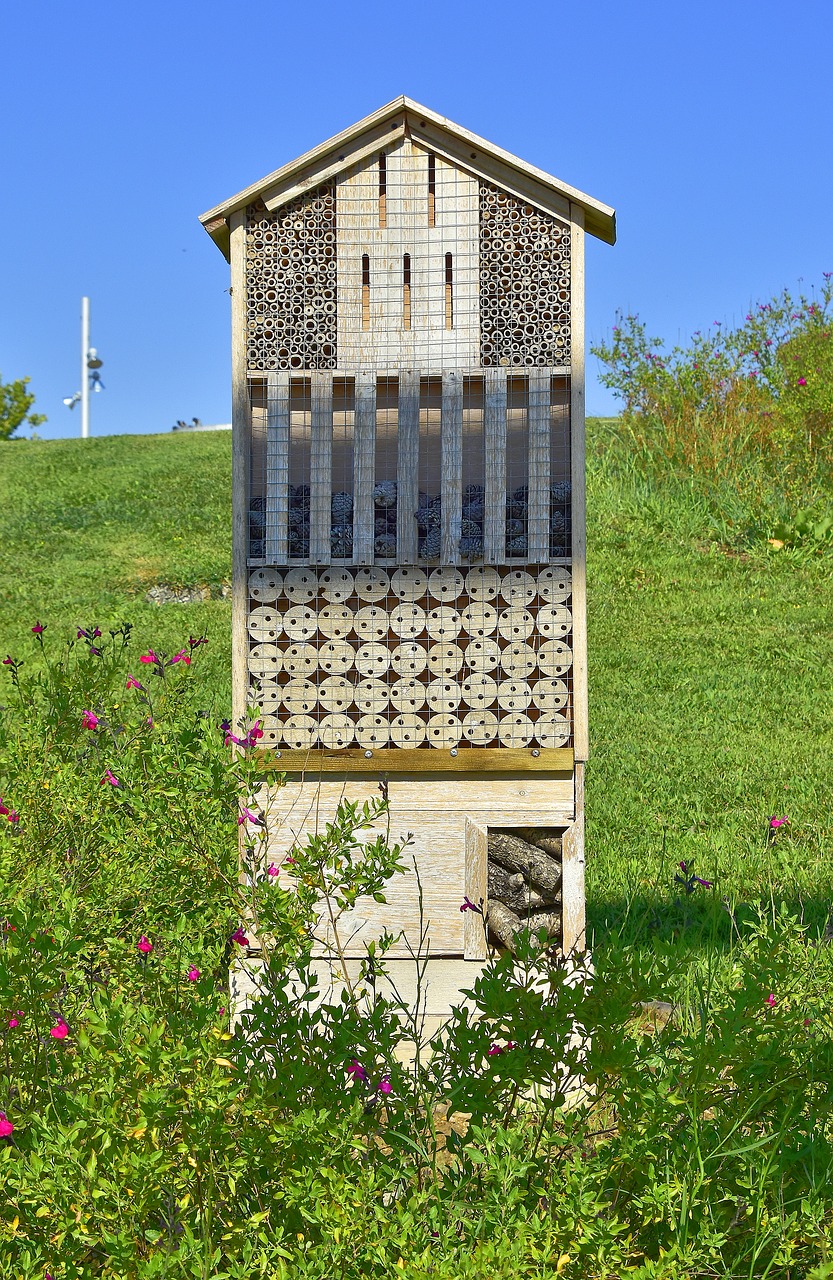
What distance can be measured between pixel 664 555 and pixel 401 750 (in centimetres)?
→ 807

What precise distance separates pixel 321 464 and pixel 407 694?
31.3 inches

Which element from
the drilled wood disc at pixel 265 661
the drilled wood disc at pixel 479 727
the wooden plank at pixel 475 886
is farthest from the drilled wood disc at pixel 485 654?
the drilled wood disc at pixel 265 661

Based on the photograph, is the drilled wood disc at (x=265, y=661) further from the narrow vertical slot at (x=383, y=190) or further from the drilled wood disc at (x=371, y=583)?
the narrow vertical slot at (x=383, y=190)

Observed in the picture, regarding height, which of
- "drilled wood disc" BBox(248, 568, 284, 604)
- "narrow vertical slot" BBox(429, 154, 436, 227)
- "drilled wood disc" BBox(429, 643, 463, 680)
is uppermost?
"narrow vertical slot" BBox(429, 154, 436, 227)

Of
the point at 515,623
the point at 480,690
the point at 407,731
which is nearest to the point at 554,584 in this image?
the point at 515,623

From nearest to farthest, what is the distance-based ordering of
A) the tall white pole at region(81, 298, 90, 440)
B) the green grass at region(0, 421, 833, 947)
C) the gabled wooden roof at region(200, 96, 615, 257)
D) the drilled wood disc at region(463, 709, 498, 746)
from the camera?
the gabled wooden roof at region(200, 96, 615, 257) → the drilled wood disc at region(463, 709, 498, 746) → the green grass at region(0, 421, 833, 947) → the tall white pole at region(81, 298, 90, 440)

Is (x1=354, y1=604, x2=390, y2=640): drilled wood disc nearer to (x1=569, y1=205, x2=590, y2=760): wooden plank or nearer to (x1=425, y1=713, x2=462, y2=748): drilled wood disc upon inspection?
(x1=425, y1=713, x2=462, y2=748): drilled wood disc

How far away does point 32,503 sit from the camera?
15.1 meters

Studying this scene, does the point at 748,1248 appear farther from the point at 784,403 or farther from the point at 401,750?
the point at 784,403

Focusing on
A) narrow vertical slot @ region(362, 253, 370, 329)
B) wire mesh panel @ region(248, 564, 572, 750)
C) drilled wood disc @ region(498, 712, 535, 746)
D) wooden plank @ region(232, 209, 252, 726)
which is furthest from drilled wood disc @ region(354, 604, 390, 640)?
narrow vertical slot @ region(362, 253, 370, 329)

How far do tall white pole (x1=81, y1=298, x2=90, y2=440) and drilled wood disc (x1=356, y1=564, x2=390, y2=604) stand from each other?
108 feet

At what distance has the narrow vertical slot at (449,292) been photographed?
376cm

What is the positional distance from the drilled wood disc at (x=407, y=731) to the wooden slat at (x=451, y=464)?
0.52 m

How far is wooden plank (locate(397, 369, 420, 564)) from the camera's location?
148 inches
